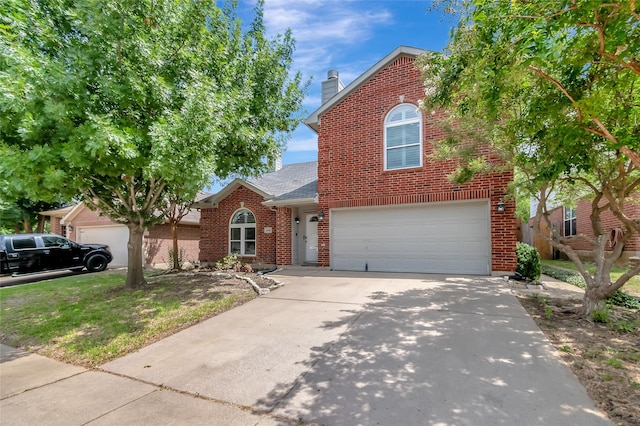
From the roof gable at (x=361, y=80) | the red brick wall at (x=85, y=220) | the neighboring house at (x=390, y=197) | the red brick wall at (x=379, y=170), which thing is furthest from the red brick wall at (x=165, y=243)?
the roof gable at (x=361, y=80)

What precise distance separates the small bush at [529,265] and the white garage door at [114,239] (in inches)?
707

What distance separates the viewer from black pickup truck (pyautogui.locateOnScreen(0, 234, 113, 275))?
11133 mm

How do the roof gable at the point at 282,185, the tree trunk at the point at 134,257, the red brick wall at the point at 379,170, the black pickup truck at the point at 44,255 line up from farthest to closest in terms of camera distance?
the roof gable at the point at 282,185 → the black pickup truck at the point at 44,255 → the red brick wall at the point at 379,170 → the tree trunk at the point at 134,257

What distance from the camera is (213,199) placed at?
14320 mm

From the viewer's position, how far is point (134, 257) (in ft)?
27.2

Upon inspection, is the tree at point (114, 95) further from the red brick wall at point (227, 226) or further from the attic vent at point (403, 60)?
the red brick wall at point (227, 226)

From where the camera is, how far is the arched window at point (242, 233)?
547 inches

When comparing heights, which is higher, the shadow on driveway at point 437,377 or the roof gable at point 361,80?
the roof gable at point 361,80

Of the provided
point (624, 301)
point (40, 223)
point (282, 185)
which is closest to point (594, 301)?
point (624, 301)

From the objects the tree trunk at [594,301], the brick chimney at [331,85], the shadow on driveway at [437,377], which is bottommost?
the shadow on driveway at [437,377]

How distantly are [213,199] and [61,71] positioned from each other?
9453 millimetres

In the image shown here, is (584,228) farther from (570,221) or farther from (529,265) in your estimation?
(529,265)

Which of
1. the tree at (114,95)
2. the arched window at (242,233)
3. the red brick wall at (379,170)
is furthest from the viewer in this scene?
the arched window at (242,233)

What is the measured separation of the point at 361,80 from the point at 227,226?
27.7ft
